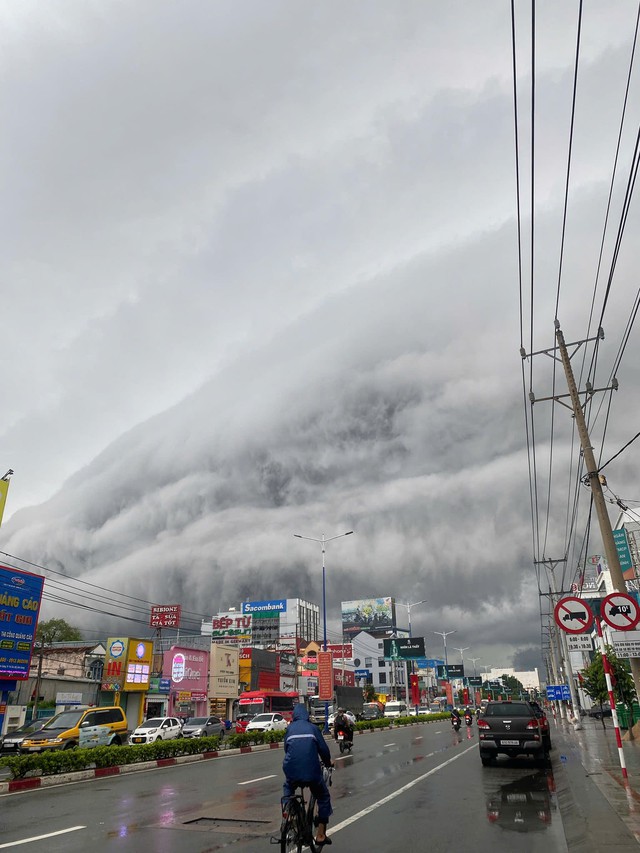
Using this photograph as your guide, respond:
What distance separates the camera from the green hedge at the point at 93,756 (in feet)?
53.3

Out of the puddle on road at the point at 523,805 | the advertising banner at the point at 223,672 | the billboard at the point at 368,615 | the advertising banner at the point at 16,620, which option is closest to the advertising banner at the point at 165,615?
the advertising banner at the point at 223,672

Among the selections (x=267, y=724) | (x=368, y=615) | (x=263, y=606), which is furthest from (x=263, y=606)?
(x=267, y=724)

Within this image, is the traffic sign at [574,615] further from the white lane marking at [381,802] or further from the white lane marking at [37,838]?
the white lane marking at [37,838]

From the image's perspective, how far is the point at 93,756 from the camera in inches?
730

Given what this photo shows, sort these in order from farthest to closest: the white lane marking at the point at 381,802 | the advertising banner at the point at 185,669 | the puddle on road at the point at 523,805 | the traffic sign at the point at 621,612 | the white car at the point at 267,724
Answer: the advertising banner at the point at 185,669 → the white car at the point at 267,724 → the traffic sign at the point at 621,612 → the puddle on road at the point at 523,805 → the white lane marking at the point at 381,802

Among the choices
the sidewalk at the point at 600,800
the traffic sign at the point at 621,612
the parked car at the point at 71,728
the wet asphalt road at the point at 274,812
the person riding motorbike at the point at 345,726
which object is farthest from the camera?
the person riding motorbike at the point at 345,726

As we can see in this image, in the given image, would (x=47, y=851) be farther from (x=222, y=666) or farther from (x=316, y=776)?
(x=222, y=666)

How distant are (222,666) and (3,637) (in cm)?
3877

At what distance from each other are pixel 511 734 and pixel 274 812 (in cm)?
933

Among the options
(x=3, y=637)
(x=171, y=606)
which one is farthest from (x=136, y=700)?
(x=3, y=637)

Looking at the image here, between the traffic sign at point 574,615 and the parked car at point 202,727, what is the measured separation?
88.7 ft

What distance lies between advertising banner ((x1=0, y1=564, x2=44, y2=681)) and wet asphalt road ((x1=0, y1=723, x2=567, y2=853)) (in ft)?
48.5

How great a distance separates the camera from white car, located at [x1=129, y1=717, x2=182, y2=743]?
28.5m

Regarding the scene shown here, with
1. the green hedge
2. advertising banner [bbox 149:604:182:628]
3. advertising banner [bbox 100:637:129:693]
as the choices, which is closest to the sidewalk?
the green hedge
